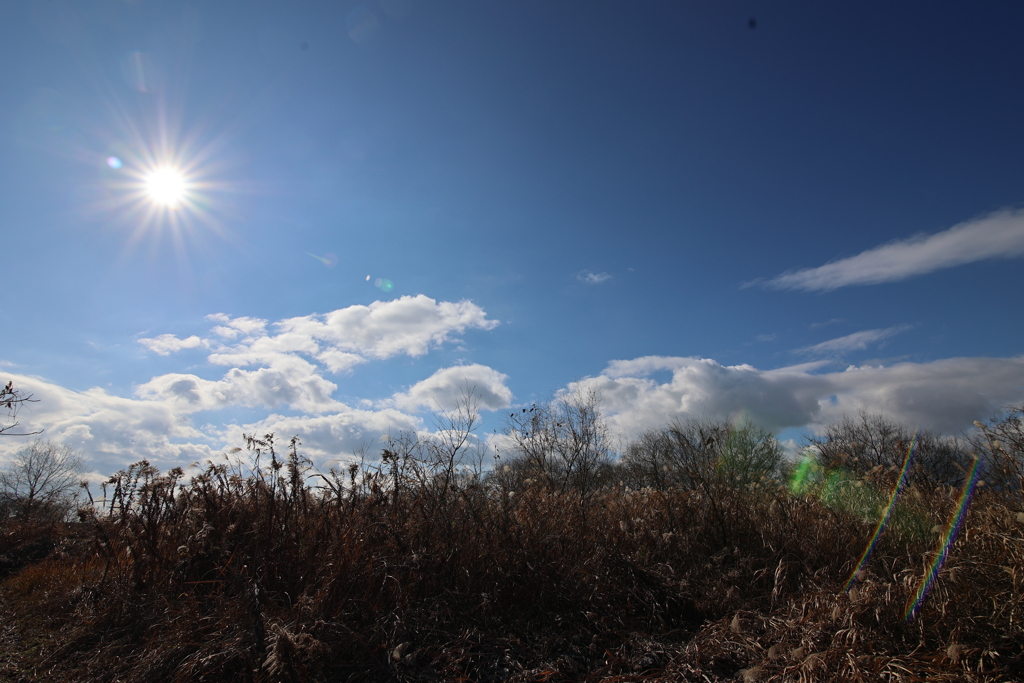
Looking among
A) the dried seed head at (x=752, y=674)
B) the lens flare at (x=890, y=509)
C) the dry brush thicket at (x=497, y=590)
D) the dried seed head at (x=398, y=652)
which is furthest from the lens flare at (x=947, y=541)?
the dried seed head at (x=398, y=652)

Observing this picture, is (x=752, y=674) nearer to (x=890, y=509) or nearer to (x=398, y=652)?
(x=398, y=652)

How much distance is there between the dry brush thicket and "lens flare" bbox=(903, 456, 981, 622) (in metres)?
0.06

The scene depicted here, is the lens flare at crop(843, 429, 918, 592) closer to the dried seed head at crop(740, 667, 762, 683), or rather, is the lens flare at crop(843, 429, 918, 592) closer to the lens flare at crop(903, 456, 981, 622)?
the lens flare at crop(903, 456, 981, 622)

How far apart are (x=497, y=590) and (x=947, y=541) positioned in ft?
12.1

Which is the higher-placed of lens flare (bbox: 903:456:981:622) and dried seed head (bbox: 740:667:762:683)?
lens flare (bbox: 903:456:981:622)

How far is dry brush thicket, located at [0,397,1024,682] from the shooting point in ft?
9.73

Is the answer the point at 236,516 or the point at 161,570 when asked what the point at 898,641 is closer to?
the point at 236,516

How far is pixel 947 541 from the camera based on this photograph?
3865 mm

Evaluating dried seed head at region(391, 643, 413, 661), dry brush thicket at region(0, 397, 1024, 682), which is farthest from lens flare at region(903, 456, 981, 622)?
dried seed head at region(391, 643, 413, 661)

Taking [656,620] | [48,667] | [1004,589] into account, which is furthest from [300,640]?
[1004,589]

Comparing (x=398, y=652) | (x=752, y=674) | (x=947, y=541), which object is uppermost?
(x=398, y=652)

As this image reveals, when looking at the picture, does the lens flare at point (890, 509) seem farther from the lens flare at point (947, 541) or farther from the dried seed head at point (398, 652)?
the dried seed head at point (398, 652)

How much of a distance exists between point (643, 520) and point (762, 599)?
5.27ft

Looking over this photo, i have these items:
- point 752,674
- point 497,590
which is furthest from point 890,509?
point 497,590
